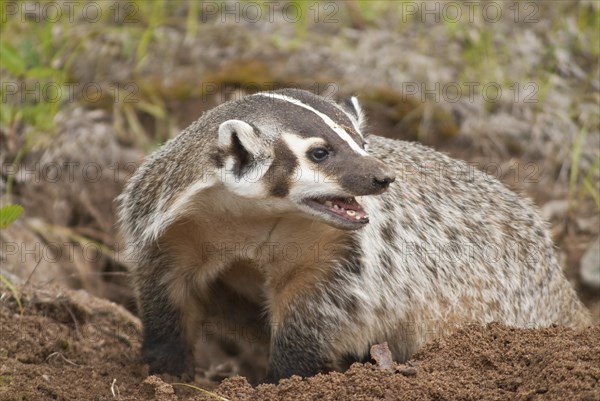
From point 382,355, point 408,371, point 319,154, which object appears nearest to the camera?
point 408,371

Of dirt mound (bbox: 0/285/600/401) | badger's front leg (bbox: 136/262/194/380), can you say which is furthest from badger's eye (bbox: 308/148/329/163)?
badger's front leg (bbox: 136/262/194/380)

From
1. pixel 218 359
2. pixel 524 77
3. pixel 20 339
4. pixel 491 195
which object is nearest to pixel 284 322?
pixel 20 339

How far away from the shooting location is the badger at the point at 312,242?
10.2 feet

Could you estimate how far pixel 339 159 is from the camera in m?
3.03

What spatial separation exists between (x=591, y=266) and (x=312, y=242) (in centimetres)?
227

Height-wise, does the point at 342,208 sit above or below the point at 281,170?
below

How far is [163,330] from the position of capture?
11.8ft

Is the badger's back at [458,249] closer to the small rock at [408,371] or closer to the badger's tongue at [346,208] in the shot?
the badger's tongue at [346,208]

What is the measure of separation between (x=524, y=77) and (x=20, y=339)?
3751mm

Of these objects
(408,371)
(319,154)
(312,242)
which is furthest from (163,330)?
(408,371)

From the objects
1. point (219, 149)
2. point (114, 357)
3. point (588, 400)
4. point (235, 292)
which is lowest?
point (114, 357)

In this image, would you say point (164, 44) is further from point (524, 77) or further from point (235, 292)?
point (235, 292)

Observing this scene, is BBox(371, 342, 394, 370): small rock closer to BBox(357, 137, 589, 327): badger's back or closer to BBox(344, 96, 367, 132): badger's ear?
BBox(357, 137, 589, 327): badger's back

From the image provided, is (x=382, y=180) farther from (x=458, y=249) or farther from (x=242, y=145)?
(x=458, y=249)
